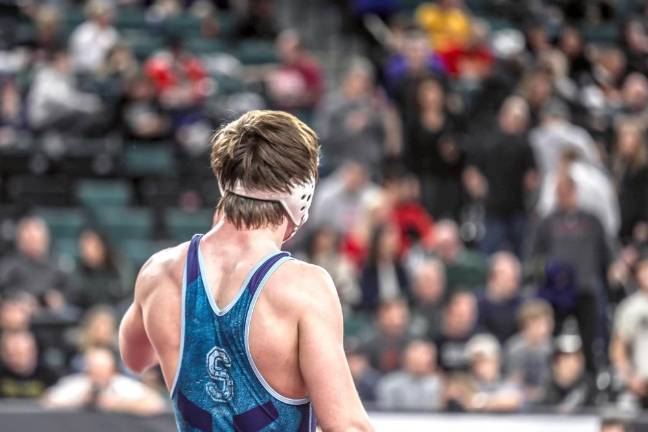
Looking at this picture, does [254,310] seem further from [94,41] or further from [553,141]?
[94,41]

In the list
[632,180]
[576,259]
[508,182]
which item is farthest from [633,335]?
[632,180]

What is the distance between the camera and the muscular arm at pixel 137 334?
353cm

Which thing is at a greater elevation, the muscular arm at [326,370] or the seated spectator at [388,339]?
the muscular arm at [326,370]

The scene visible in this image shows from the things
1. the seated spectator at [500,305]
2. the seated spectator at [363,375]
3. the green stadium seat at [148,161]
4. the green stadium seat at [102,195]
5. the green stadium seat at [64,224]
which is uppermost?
the green stadium seat at [148,161]

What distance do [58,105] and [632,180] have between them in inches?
205

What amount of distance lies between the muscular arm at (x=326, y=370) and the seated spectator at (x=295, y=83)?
11.0 m

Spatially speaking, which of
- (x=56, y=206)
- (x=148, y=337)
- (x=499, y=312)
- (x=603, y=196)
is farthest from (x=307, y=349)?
(x=56, y=206)

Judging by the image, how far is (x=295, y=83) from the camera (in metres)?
14.5

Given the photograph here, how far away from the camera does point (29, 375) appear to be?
10141 mm

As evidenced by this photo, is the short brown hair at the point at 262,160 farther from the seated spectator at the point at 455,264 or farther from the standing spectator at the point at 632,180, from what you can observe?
the standing spectator at the point at 632,180

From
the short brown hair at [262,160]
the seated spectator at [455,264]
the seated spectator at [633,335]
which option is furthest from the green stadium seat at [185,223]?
the short brown hair at [262,160]

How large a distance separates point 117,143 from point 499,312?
13.3 ft

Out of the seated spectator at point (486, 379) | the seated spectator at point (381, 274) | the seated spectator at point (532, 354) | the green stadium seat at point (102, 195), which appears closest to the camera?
the seated spectator at point (486, 379)

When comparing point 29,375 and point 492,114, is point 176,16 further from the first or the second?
point 29,375
